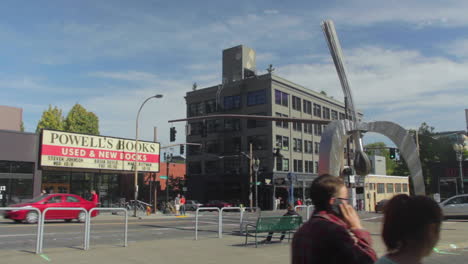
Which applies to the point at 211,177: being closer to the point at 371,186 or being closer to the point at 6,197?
the point at 371,186

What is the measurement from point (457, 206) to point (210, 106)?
4363 cm

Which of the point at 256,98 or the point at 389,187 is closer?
the point at 256,98

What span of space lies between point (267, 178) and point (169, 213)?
22.6 metres

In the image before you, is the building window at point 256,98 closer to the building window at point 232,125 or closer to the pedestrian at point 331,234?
the building window at point 232,125

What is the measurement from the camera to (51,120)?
5541 cm

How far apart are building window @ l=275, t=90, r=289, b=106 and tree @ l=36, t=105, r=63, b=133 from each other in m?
29.2

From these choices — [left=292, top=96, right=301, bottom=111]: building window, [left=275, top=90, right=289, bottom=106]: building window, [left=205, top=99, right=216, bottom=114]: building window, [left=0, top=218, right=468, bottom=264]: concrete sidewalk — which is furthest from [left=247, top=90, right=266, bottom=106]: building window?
[left=0, top=218, right=468, bottom=264]: concrete sidewalk

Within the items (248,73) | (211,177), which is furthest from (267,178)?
Answer: (248,73)

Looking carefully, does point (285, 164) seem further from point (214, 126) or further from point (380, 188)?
point (380, 188)

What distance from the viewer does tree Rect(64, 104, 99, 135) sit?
2186 inches

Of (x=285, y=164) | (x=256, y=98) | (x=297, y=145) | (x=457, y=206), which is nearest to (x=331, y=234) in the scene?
(x=457, y=206)

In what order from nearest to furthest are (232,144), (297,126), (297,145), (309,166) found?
1. (232,144)
2. (297,145)
3. (297,126)
4. (309,166)

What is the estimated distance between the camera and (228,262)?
30.5ft

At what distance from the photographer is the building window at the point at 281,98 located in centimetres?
5922
